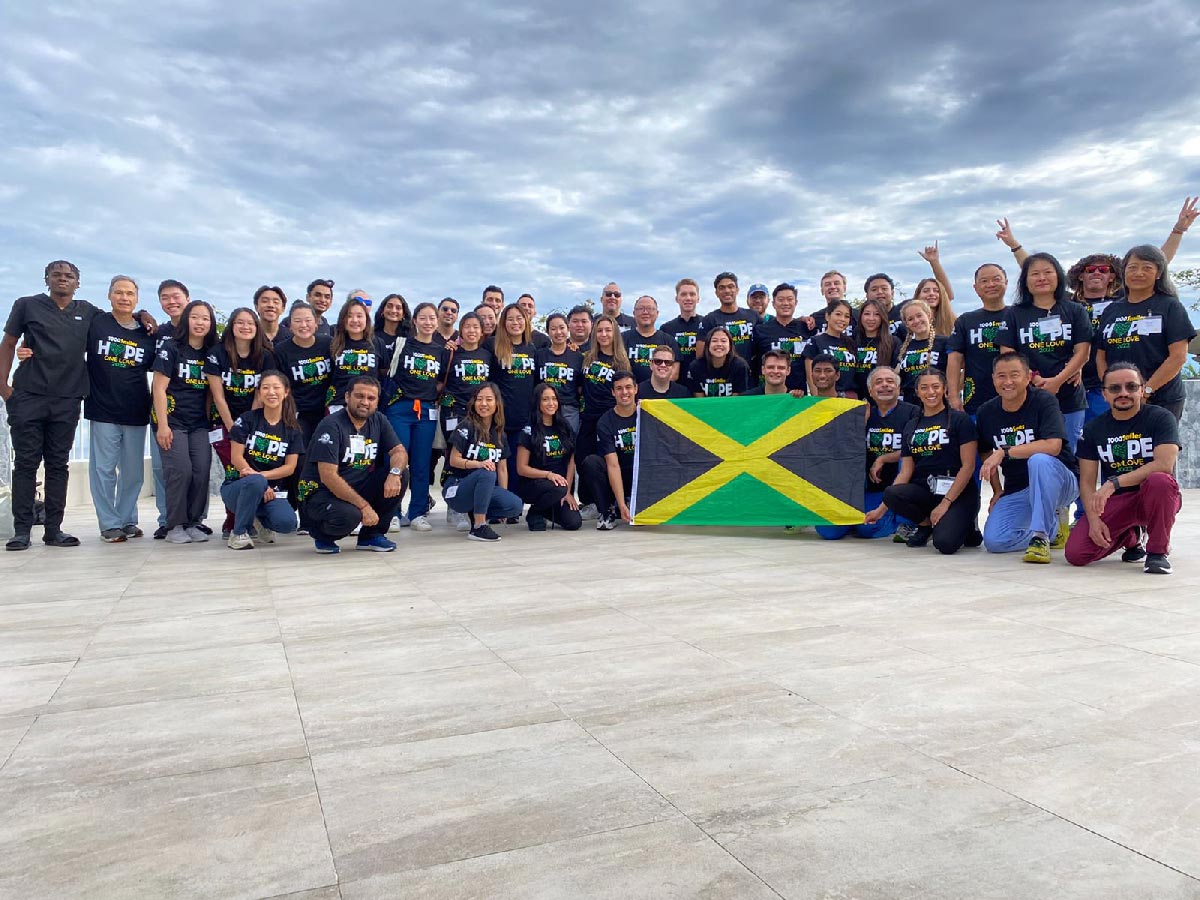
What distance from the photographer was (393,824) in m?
1.87

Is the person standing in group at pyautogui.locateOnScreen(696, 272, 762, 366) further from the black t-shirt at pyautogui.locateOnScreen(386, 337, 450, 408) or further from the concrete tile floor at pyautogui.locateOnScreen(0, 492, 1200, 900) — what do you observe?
the concrete tile floor at pyautogui.locateOnScreen(0, 492, 1200, 900)

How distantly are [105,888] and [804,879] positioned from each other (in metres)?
1.27

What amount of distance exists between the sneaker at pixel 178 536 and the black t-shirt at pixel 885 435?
203 inches

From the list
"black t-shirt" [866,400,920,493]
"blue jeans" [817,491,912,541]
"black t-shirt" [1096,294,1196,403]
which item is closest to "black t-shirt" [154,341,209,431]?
"blue jeans" [817,491,912,541]

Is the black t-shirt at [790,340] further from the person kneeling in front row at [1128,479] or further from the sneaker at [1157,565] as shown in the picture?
the sneaker at [1157,565]

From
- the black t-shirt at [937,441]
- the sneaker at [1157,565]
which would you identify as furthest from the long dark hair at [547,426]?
the sneaker at [1157,565]

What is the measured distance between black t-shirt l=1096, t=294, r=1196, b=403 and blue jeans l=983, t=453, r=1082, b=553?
81 centimetres

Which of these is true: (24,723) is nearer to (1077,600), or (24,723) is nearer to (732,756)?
(732,756)

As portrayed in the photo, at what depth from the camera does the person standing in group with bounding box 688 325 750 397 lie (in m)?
7.59

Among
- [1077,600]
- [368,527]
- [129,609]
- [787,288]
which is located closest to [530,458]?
[368,527]

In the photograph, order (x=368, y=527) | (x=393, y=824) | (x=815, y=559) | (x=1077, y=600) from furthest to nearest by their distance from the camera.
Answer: (x=368, y=527) → (x=815, y=559) → (x=1077, y=600) → (x=393, y=824)

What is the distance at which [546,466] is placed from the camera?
7398 millimetres

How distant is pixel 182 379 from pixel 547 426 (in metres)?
2.81

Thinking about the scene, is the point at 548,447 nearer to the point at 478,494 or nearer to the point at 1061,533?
the point at 478,494
